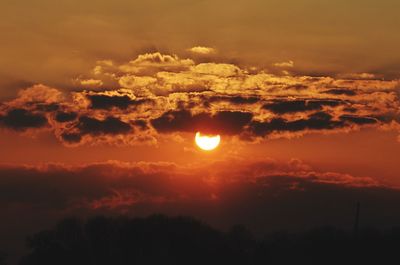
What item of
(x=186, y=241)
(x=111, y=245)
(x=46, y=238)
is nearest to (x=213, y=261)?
(x=186, y=241)

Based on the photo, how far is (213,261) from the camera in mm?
94750

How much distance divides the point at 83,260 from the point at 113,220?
796 centimetres

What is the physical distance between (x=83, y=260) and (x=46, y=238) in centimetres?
482

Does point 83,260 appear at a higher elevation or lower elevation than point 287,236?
lower

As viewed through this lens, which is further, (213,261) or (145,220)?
(145,220)

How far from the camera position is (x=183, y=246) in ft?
318

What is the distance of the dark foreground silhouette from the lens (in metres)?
A: 94.2

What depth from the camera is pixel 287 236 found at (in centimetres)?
10344

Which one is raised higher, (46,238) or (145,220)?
(145,220)

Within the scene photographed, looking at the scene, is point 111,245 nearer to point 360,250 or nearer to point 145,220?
point 145,220

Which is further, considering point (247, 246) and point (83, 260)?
point (247, 246)

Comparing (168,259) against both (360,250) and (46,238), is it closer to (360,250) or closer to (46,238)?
(46,238)

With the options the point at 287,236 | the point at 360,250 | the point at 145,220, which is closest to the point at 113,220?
the point at 145,220

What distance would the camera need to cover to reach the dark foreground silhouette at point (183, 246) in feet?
309
